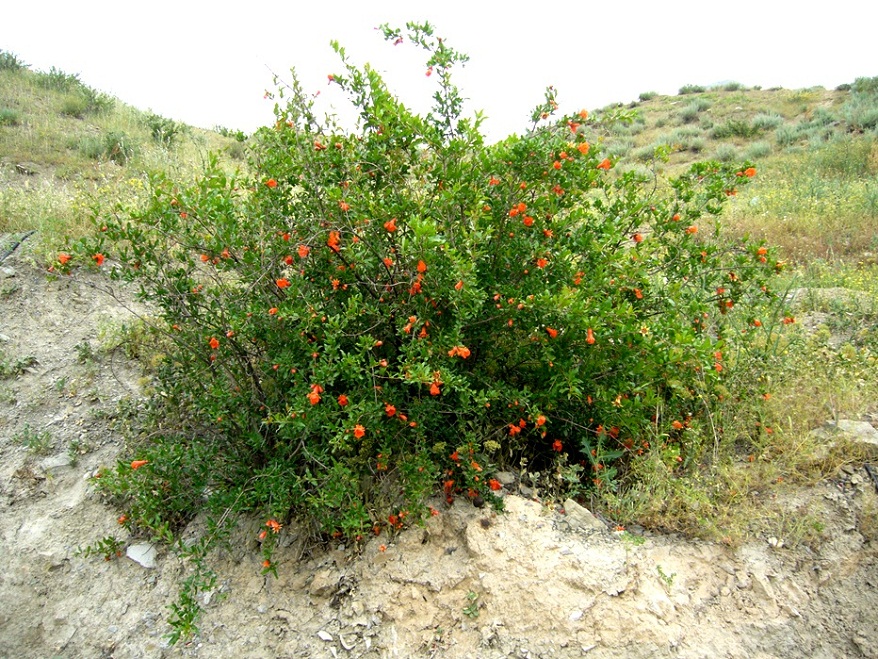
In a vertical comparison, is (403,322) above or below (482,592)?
above

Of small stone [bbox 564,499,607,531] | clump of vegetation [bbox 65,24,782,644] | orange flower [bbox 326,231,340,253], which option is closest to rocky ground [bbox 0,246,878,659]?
small stone [bbox 564,499,607,531]

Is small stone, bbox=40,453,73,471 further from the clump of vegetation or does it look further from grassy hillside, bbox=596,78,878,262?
grassy hillside, bbox=596,78,878,262

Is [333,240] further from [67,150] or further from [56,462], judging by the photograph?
[67,150]

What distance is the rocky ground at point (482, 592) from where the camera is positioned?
7.90 feet

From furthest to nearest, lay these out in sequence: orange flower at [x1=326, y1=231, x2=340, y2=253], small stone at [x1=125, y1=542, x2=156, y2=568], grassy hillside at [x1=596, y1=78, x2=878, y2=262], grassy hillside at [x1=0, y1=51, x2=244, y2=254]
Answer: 1. grassy hillside at [x1=596, y1=78, x2=878, y2=262]
2. grassy hillside at [x1=0, y1=51, x2=244, y2=254]
3. small stone at [x1=125, y1=542, x2=156, y2=568]
4. orange flower at [x1=326, y1=231, x2=340, y2=253]

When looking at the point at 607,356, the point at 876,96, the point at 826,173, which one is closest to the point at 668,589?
the point at 607,356

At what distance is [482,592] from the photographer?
2559mm

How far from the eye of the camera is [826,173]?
30.6ft

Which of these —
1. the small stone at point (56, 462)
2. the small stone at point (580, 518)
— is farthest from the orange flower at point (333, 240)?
the small stone at point (56, 462)

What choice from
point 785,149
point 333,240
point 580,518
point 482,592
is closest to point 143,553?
point 482,592

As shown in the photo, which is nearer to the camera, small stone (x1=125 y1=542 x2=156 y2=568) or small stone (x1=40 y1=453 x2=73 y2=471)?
small stone (x1=125 y1=542 x2=156 y2=568)

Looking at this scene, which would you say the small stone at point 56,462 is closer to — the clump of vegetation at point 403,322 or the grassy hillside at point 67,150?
the clump of vegetation at point 403,322

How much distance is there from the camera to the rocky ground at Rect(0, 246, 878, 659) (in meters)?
2.41

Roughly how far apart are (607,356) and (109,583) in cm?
263
